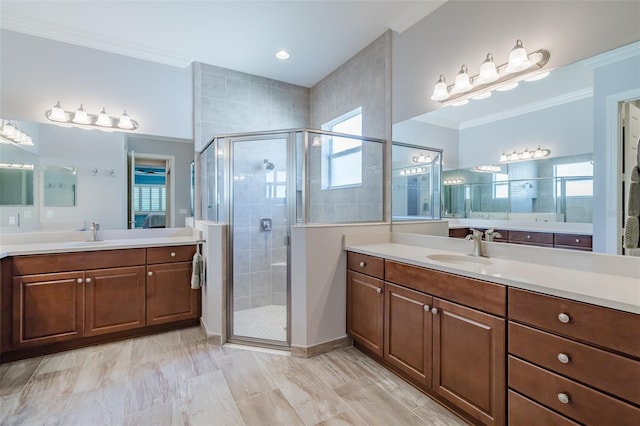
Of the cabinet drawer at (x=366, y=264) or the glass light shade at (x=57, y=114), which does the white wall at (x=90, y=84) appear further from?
the cabinet drawer at (x=366, y=264)

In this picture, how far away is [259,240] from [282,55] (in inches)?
79.0

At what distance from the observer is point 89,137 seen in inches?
111

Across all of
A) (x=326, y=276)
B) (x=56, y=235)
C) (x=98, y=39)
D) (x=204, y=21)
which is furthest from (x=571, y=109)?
(x=56, y=235)

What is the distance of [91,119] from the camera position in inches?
→ 110

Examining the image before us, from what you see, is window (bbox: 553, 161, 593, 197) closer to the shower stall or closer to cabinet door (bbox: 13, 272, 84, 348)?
the shower stall

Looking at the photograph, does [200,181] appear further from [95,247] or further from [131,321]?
[131,321]

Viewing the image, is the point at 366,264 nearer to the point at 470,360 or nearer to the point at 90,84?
the point at 470,360

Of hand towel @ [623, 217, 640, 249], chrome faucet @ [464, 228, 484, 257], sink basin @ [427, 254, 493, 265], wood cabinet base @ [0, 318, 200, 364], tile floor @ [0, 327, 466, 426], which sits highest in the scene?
hand towel @ [623, 217, 640, 249]

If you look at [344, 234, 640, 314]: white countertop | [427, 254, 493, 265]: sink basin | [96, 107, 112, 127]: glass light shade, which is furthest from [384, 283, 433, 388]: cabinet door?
[96, 107, 112, 127]: glass light shade

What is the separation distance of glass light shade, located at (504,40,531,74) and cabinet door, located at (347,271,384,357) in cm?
164

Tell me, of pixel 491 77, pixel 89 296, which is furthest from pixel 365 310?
pixel 89 296

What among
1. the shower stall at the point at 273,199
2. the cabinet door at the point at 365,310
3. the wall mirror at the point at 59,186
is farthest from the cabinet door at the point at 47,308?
the cabinet door at the point at 365,310

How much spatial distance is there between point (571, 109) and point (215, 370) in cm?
286

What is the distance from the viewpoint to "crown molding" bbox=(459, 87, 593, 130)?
1556mm
